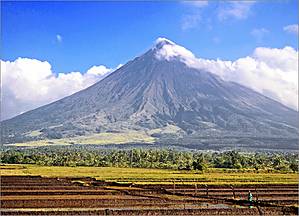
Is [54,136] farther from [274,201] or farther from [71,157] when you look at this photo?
[274,201]

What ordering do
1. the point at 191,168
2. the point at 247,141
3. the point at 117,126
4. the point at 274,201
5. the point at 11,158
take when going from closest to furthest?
the point at 274,201
the point at 191,168
the point at 11,158
the point at 247,141
the point at 117,126

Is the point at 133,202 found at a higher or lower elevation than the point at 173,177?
higher

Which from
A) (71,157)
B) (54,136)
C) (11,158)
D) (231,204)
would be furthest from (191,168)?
(54,136)

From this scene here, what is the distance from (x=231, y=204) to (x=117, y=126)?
574ft

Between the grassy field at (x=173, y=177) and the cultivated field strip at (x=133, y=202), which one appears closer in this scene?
the cultivated field strip at (x=133, y=202)

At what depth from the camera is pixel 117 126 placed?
19388 cm

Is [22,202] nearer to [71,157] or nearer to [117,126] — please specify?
[71,157]

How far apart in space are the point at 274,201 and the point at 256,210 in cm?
372

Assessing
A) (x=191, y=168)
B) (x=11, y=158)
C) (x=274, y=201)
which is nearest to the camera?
(x=274, y=201)

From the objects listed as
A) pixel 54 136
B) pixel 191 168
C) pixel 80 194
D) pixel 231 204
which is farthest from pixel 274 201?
pixel 54 136

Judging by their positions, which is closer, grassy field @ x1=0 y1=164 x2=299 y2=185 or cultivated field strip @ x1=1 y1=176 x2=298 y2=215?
cultivated field strip @ x1=1 y1=176 x2=298 y2=215

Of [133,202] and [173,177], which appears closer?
[133,202]

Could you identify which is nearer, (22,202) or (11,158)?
(22,202)

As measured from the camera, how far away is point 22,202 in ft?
59.6
